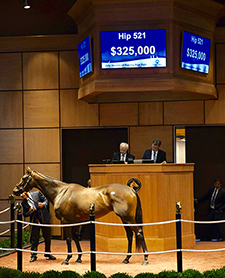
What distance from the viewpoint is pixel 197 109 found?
1066cm

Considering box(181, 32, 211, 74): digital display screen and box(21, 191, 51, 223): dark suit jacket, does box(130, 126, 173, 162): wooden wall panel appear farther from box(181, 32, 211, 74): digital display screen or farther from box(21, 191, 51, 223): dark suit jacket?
box(21, 191, 51, 223): dark suit jacket

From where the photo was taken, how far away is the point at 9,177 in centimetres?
1109

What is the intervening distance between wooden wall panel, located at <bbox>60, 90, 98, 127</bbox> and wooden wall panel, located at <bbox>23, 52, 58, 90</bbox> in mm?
468

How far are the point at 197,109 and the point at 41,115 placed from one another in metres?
3.93

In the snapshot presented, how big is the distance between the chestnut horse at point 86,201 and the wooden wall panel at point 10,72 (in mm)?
4348

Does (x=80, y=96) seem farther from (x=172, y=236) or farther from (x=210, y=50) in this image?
(x=172, y=236)

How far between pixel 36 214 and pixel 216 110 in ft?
17.2

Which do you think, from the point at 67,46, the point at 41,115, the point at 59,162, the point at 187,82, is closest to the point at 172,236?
the point at 187,82

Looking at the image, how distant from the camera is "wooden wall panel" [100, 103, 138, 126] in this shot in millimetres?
10773

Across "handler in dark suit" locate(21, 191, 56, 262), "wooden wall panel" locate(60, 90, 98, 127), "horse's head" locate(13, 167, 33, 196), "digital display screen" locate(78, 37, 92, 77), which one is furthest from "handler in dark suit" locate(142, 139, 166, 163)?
"horse's head" locate(13, 167, 33, 196)

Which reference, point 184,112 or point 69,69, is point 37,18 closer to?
point 69,69

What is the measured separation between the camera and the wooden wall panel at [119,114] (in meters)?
10.8

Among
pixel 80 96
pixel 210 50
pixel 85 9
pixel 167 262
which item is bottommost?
pixel 167 262

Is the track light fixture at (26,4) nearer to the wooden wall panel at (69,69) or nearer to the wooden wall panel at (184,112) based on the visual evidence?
the wooden wall panel at (69,69)
